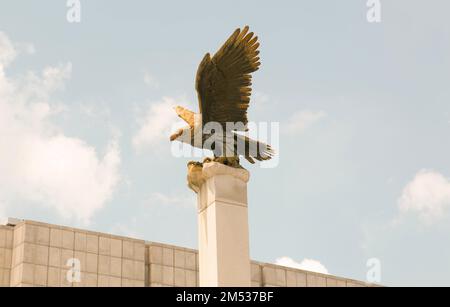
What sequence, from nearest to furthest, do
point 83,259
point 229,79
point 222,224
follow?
point 222,224 → point 229,79 → point 83,259

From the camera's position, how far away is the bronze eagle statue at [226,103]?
818 inches

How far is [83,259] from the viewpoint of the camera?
44.7 m

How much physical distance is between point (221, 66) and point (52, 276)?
83.7ft

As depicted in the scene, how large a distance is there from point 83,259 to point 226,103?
25.4 m

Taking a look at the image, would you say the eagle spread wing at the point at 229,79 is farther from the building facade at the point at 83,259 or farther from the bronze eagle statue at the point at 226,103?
the building facade at the point at 83,259

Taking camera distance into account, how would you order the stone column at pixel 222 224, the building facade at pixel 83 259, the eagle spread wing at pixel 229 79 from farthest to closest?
1. the building facade at pixel 83 259
2. the eagle spread wing at pixel 229 79
3. the stone column at pixel 222 224

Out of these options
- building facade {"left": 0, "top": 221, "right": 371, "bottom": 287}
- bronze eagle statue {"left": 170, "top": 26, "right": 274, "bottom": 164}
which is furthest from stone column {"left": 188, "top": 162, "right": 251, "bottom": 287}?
building facade {"left": 0, "top": 221, "right": 371, "bottom": 287}

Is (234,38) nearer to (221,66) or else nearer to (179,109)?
(221,66)

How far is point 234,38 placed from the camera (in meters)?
20.7

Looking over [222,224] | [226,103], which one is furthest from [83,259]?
[222,224]

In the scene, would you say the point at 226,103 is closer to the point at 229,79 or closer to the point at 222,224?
the point at 229,79

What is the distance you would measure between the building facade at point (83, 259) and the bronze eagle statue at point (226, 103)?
24114mm

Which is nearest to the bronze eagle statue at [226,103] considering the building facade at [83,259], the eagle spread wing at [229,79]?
the eagle spread wing at [229,79]
